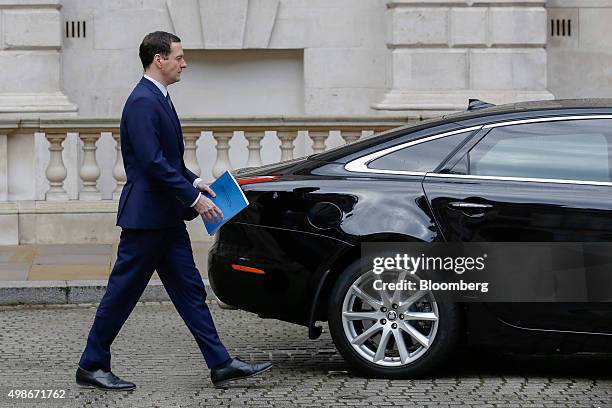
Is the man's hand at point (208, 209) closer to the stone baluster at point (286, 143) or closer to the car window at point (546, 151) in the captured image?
the car window at point (546, 151)

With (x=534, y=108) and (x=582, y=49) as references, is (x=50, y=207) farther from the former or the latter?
(x=534, y=108)

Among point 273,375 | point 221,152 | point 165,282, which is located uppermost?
point 221,152

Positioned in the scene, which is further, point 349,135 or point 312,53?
point 312,53

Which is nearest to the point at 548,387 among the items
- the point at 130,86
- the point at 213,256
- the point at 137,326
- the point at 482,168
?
the point at 482,168

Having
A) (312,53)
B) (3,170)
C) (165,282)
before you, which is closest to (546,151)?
(165,282)

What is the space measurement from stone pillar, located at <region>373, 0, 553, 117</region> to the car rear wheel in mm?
7788

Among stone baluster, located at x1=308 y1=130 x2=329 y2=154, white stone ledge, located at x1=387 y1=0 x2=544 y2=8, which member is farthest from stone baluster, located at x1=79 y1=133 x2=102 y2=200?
white stone ledge, located at x1=387 y1=0 x2=544 y2=8

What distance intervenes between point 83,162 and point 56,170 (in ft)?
1.20

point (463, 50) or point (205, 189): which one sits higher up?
point (463, 50)

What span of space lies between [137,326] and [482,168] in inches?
124

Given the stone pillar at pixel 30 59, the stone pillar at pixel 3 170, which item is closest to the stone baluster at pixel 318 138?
the stone pillar at pixel 30 59

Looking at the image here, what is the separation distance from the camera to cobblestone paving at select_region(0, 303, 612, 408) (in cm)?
768

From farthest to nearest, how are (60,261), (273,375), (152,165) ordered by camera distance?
(60,261), (273,375), (152,165)

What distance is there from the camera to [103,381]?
7930mm
